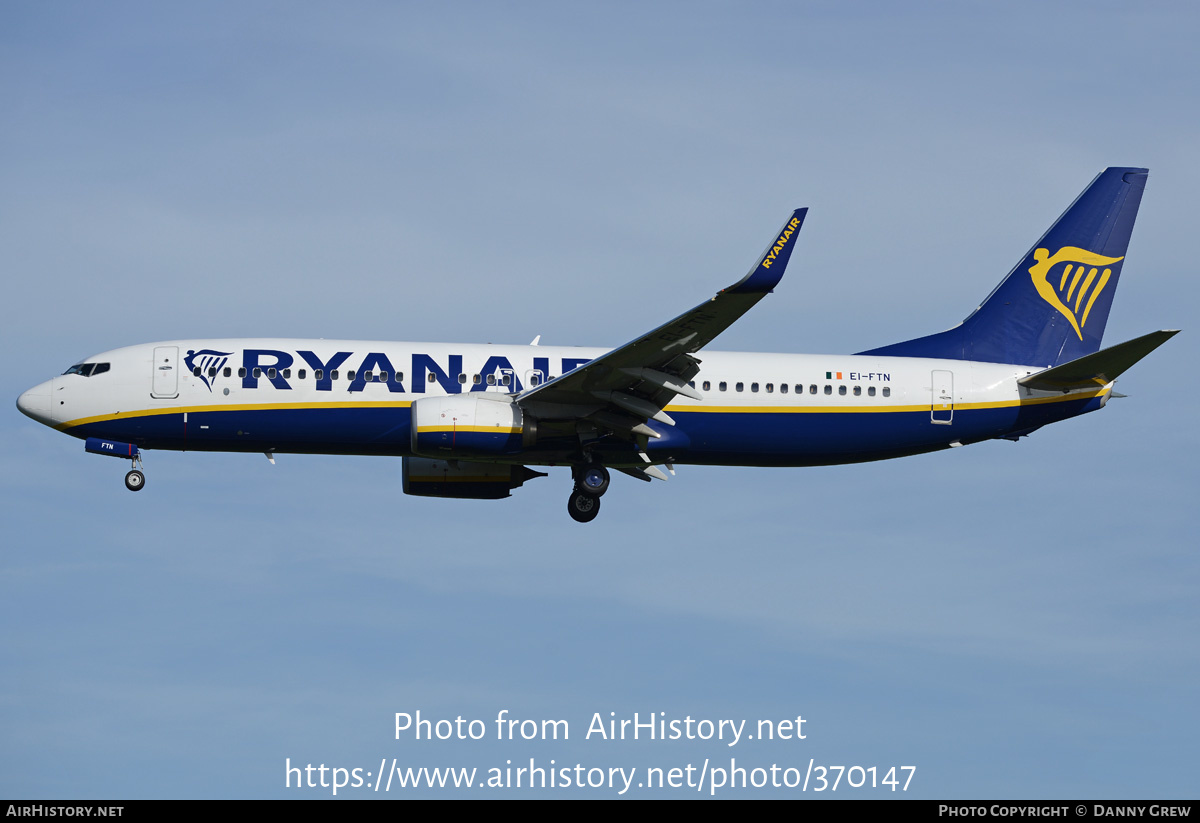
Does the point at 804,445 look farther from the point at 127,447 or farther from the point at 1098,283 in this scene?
the point at 127,447

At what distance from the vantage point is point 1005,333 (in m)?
41.9

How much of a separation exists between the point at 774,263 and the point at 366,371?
1143cm

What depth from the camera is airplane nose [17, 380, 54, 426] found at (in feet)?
122

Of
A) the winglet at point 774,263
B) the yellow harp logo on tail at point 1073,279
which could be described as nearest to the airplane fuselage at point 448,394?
the yellow harp logo on tail at point 1073,279

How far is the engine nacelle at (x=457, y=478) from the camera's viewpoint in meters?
39.8

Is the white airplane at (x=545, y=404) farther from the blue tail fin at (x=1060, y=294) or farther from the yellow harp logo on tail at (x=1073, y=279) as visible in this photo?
the yellow harp logo on tail at (x=1073, y=279)

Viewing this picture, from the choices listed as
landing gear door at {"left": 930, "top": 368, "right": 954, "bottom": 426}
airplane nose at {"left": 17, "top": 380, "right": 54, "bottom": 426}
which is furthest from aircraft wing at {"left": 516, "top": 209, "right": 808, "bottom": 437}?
airplane nose at {"left": 17, "top": 380, "right": 54, "bottom": 426}

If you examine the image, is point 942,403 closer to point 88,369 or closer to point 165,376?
point 165,376

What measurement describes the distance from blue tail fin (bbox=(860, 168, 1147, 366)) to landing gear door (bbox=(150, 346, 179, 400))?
19191 millimetres

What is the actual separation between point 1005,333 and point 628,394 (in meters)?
12.3

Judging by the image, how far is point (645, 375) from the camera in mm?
35250

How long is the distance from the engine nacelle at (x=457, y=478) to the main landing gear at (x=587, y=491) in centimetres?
236

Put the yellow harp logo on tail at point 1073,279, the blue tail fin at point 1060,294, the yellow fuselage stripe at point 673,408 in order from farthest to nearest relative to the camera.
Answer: the yellow harp logo on tail at point 1073,279
the blue tail fin at point 1060,294
the yellow fuselage stripe at point 673,408

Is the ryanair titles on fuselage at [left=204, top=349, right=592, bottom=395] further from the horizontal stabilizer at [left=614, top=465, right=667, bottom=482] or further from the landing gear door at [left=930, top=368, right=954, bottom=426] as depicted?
the landing gear door at [left=930, top=368, right=954, bottom=426]
